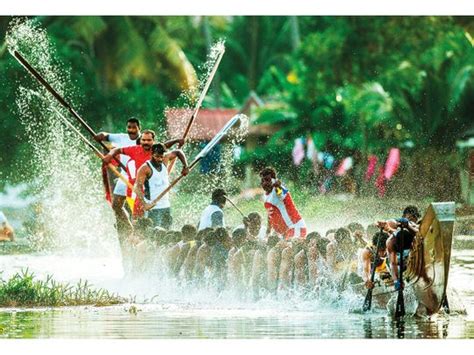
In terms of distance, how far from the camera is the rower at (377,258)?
30.1ft


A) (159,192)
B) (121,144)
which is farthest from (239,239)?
(121,144)

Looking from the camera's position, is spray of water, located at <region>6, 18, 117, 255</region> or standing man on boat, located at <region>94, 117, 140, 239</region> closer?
standing man on boat, located at <region>94, 117, 140, 239</region>

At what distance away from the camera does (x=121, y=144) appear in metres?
10.2

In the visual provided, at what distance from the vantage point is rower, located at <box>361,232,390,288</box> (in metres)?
9.19

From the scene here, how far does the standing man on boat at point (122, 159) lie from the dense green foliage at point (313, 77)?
0.49 m

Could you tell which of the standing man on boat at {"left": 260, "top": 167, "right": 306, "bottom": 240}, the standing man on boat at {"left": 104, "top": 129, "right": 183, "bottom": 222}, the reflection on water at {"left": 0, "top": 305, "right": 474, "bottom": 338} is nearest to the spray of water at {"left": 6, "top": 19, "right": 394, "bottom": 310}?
the standing man on boat at {"left": 104, "top": 129, "right": 183, "bottom": 222}

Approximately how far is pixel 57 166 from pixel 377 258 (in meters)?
3.05

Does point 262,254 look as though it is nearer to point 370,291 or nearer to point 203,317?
point 203,317

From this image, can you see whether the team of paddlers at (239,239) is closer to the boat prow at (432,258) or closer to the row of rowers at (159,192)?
the row of rowers at (159,192)

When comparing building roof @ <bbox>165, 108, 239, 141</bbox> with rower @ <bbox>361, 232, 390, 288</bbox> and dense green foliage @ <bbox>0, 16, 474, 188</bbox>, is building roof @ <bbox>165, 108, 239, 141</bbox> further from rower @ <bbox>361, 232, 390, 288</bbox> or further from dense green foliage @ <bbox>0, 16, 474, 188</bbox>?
rower @ <bbox>361, 232, 390, 288</bbox>

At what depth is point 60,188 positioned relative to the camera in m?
11.2

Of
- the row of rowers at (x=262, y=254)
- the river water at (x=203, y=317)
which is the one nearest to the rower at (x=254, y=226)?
the row of rowers at (x=262, y=254)

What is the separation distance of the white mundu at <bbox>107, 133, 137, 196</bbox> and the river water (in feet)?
1.97

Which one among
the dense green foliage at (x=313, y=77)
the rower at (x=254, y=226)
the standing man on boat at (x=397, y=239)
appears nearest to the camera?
the standing man on boat at (x=397, y=239)
